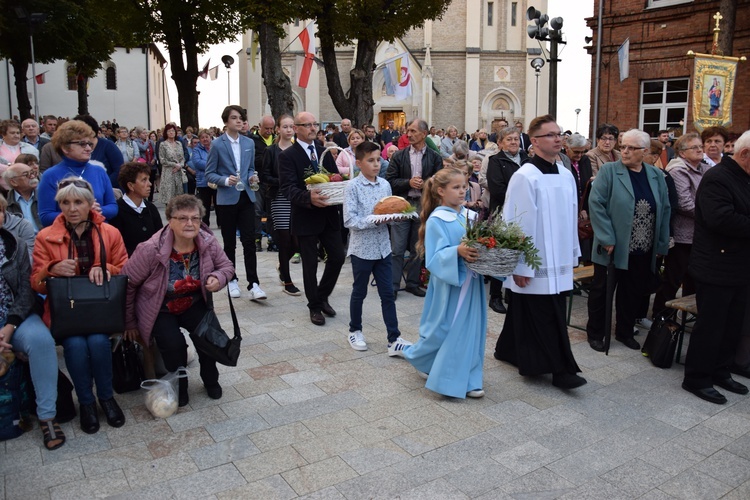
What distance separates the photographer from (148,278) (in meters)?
4.65

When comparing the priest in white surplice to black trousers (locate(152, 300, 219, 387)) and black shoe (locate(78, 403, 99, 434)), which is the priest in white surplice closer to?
black trousers (locate(152, 300, 219, 387))

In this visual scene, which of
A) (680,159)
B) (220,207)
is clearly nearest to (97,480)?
(220,207)

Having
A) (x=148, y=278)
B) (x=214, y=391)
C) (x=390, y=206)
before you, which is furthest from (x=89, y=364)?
(x=390, y=206)

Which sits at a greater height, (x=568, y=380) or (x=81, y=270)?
(x=81, y=270)

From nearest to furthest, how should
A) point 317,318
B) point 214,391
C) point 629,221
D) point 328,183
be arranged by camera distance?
1. point 214,391
2. point 629,221
3. point 328,183
4. point 317,318

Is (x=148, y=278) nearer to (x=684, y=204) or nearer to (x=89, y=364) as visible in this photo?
(x=89, y=364)

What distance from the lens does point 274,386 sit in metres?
5.22

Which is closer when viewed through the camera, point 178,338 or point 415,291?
point 178,338

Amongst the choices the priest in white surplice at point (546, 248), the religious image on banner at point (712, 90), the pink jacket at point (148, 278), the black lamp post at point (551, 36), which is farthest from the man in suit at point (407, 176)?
the religious image on banner at point (712, 90)

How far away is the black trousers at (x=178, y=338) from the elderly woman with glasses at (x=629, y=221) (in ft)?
11.8

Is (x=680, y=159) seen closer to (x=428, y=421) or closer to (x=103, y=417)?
(x=428, y=421)

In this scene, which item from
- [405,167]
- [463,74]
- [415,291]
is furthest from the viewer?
[463,74]

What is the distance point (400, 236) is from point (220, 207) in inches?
87.2

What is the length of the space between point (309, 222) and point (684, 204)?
12.2ft
